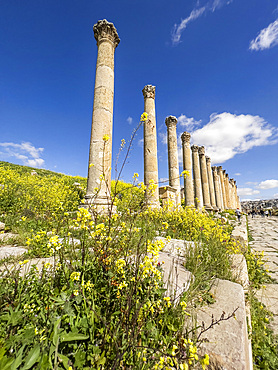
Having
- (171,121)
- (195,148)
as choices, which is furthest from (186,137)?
(171,121)

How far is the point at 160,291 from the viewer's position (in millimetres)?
1638

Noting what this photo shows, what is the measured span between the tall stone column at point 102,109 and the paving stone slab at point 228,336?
14.7 feet

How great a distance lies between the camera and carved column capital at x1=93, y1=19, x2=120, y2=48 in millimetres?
7309

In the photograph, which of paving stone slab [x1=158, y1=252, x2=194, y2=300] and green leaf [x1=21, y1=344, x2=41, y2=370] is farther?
paving stone slab [x1=158, y1=252, x2=194, y2=300]

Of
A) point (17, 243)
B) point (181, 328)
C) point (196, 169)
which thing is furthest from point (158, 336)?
point (196, 169)

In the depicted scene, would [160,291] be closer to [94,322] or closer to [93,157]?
[94,322]

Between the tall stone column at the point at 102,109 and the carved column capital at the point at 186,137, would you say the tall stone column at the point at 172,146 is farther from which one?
the tall stone column at the point at 102,109

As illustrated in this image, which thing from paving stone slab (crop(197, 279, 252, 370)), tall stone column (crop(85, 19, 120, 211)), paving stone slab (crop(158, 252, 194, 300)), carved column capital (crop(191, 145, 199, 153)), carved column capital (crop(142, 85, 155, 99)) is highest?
carved column capital (crop(142, 85, 155, 99))

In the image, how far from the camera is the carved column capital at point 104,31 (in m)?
7.31

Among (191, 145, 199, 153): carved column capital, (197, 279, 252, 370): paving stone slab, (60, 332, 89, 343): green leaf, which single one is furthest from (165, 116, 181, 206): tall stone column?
(60, 332, 89, 343): green leaf

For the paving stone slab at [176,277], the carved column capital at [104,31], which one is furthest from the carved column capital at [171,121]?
the paving stone slab at [176,277]

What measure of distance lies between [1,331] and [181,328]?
1.38 m

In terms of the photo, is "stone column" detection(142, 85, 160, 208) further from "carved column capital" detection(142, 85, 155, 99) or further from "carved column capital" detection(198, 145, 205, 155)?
"carved column capital" detection(198, 145, 205, 155)

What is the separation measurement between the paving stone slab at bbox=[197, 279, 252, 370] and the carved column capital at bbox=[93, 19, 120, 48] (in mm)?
9601
